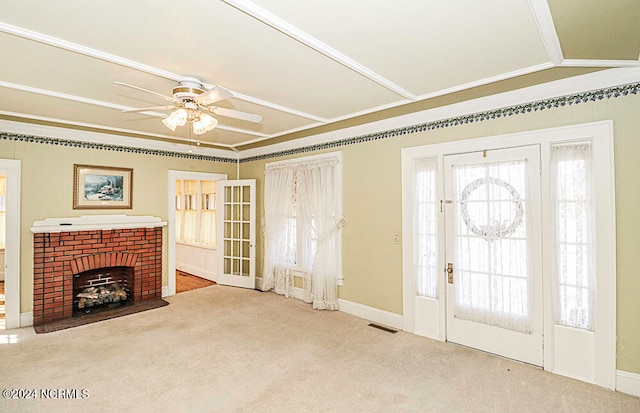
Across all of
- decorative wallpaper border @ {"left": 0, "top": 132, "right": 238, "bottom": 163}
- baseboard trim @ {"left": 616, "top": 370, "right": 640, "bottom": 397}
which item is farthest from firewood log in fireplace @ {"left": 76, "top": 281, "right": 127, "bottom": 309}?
baseboard trim @ {"left": 616, "top": 370, "right": 640, "bottom": 397}

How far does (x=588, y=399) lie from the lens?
2523 mm

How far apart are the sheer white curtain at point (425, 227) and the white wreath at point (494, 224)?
330 mm

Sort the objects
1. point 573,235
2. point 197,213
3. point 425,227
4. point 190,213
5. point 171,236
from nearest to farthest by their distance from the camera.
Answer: point 573,235 → point 425,227 → point 171,236 → point 197,213 → point 190,213

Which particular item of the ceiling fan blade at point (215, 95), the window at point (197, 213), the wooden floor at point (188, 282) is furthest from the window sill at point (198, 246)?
the ceiling fan blade at point (215, 95)

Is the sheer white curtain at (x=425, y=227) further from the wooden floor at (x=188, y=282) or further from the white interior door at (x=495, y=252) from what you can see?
the wooden floor at (x=188, y=282)

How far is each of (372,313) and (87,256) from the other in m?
4.03

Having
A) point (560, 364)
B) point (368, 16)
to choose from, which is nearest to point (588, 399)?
point (560, 364)

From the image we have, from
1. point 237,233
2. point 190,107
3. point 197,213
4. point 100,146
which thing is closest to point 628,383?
point 190,107

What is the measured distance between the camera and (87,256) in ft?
15.1

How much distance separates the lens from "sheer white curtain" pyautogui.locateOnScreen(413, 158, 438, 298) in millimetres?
3729

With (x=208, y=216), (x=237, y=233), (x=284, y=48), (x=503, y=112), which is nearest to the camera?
(x=284, y=48)

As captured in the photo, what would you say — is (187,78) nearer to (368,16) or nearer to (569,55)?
(368,16)

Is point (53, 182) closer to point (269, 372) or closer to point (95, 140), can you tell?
point (95, 140)

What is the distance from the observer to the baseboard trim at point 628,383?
2574 mm
